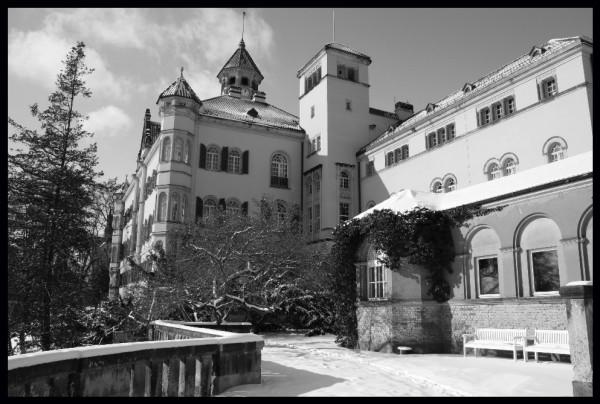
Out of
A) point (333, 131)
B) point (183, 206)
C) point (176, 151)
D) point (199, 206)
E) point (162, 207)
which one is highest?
point (333, 131)

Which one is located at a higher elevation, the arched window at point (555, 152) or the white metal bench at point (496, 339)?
the arched window at point (555, 152)

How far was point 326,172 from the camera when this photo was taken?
38.7 metres

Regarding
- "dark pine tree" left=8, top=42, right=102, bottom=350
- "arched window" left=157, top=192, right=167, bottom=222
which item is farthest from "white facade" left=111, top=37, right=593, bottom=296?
"dark pine tree" left=8, top=42, right=102, bottom=350

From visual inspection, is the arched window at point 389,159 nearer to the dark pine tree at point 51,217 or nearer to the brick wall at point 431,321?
the brick wall at point 431,321

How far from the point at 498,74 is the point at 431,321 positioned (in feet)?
61.9

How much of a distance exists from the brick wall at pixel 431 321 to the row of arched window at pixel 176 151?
23296 mm

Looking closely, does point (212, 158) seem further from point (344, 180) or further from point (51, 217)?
point (51, 217)

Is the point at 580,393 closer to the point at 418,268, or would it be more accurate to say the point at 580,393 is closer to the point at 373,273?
the point at 418,268

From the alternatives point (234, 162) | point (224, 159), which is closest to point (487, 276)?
point (224, 159)

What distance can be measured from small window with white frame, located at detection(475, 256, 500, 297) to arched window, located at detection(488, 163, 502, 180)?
1277cm

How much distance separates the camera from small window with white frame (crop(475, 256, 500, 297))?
15.6 m

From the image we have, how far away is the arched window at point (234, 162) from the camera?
39250 millimetres

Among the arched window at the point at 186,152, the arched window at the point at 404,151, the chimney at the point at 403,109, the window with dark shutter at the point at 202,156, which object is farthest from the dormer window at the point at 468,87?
the arched window at the point at 186,152

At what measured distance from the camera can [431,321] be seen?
16469 mm
